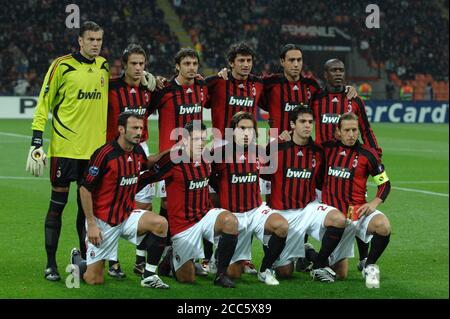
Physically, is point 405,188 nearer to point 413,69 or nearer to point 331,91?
point 331,91

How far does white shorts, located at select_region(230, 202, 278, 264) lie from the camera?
6984 millimetres

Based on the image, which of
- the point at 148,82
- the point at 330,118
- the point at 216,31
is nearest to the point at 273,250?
the point at 330,118

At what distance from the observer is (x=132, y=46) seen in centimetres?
708

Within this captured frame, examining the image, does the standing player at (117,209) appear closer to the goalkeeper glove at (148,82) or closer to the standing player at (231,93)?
the goalkeeper glove at (148,82)

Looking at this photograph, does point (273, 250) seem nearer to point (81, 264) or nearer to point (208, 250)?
point (208, 250)

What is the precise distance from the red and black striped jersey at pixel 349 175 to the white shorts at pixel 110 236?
5.57ft

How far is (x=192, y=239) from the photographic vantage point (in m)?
6.85

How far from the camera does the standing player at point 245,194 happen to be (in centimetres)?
691

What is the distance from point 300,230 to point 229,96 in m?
1.45

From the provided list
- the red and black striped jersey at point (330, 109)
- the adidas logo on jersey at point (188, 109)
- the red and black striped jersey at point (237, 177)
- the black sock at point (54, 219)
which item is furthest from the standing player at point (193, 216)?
the red and black striped jersey at point (330, 109)

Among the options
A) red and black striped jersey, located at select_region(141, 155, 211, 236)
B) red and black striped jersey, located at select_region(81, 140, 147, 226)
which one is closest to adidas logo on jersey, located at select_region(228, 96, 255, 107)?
red and black striped jersey, located at select_region(141, 155, 211, 236)

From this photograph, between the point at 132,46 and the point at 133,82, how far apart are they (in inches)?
13.0

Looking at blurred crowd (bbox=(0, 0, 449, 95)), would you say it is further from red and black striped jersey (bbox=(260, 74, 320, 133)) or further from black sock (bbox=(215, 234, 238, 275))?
black sock (bbox=(215, 234, 238, 275))

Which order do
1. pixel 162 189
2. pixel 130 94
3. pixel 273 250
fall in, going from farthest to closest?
pixel 162 189 → pixel 130 94 → pixel 273 250
